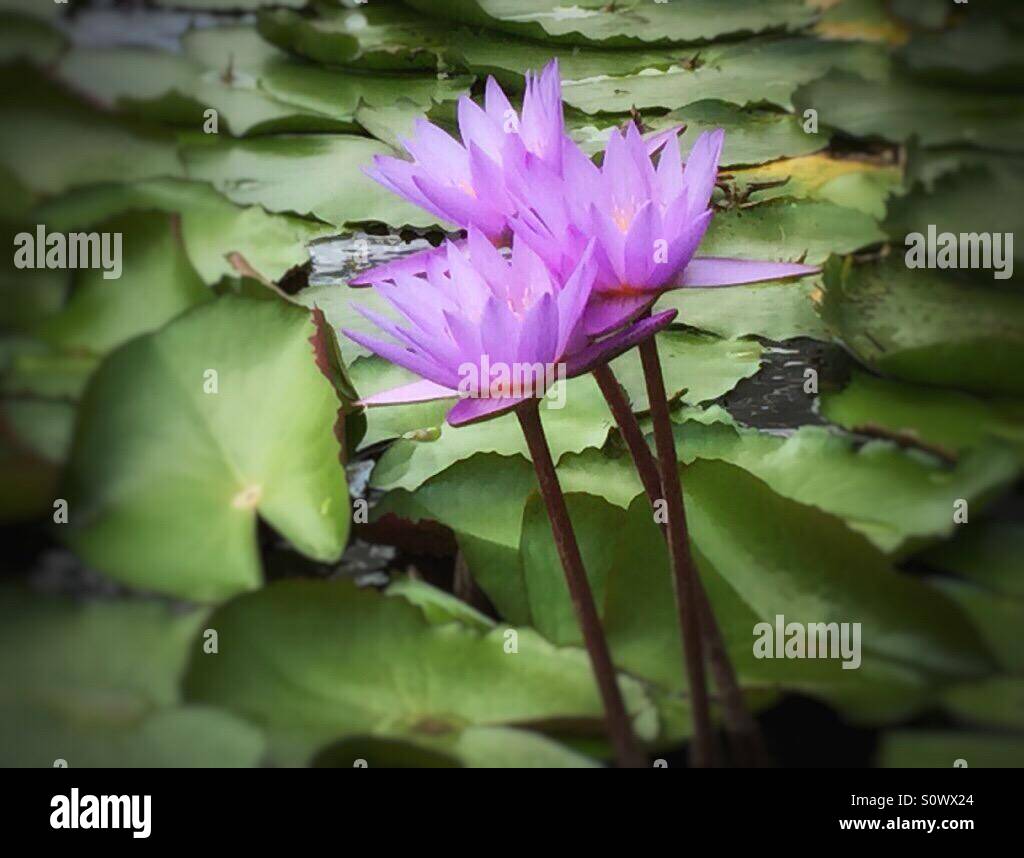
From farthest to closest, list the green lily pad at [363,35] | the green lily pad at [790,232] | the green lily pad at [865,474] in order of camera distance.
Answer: the green lily pad at [363,35] < the green lily pad at [790,232] < the green lily pad at [865,474]

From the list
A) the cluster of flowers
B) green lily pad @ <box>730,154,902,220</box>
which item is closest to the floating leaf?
the cluster of flowers

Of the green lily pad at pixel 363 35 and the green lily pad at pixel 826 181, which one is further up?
the green lily pad at pixel 363 35

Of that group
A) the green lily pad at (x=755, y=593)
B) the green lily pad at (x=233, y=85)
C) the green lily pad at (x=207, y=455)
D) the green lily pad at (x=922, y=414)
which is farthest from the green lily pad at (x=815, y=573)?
the green lily pad at (x=233, y=85)

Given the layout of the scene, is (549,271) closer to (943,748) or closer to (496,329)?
(496,329)

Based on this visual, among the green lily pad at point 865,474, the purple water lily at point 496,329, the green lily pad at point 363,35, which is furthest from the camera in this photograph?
the green lily pad at point 363,35

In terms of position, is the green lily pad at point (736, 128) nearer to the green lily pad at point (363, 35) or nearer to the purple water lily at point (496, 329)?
the green lily pad at point (363, 35)

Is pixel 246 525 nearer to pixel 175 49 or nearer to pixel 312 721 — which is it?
pixel 312 721

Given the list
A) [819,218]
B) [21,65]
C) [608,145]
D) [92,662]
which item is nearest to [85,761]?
[92,662]

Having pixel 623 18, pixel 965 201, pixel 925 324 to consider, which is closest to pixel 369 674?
pixel 925 324
